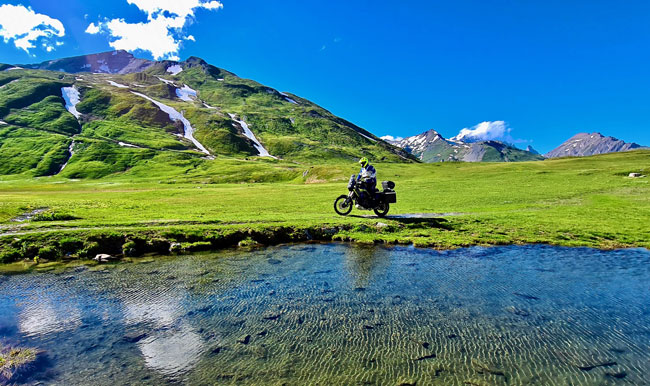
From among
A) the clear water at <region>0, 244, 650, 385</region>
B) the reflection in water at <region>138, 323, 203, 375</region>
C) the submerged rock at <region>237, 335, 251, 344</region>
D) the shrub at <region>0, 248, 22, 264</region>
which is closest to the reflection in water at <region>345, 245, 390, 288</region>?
the clear water at <region>0, 244, 650, 385</region>

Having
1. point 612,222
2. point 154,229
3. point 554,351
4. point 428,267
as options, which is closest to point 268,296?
point 428,267

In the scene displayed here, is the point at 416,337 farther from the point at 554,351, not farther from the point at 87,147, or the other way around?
the point at 87,147

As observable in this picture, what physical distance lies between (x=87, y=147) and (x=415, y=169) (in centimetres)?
18060

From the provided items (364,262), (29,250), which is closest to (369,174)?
(364,262)

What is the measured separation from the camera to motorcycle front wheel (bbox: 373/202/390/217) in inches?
1166

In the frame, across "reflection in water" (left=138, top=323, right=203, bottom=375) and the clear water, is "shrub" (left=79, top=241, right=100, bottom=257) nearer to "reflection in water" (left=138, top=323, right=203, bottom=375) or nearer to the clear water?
the clear water

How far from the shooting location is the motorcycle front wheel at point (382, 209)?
2962cm

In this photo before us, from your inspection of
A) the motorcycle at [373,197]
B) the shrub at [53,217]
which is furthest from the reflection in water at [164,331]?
the shrub at [53,217]

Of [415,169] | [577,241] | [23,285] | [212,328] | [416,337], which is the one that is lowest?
[23,285]

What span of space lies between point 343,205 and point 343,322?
20.8 m

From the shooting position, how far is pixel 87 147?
175750 mm

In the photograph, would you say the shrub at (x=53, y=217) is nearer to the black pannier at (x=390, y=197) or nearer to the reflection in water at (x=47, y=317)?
the reflection in water at (x=47, y=317)

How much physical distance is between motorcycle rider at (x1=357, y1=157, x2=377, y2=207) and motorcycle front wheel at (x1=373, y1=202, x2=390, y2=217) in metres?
1.47

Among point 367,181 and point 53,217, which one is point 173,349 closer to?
point 367,181
